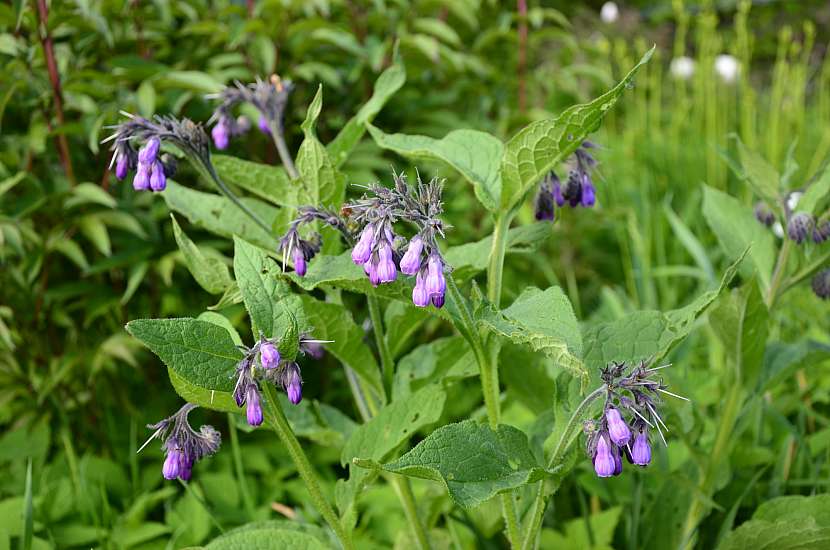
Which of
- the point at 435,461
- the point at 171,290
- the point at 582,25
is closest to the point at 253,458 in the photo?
the point at 171,290

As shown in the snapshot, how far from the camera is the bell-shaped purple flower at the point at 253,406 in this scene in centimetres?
127

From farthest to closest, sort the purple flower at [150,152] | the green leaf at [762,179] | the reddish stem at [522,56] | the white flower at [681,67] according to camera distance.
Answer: the white flower at [681,67], the reddish stem at [522,56], the green leaf at [762,179], the purple flower at [150,152]

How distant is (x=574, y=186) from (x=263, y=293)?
2.17ft

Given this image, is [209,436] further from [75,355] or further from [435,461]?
[75,355]

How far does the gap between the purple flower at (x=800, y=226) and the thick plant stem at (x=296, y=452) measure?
111 cm

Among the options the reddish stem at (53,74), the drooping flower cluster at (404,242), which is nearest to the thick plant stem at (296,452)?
the drooping flower cluster at (404,242)

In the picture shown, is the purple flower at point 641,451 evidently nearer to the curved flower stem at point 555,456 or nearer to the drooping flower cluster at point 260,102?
the curved flower stem at point 555,456

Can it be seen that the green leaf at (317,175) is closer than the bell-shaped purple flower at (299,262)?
No

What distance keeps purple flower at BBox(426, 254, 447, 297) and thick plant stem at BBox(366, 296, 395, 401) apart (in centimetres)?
39

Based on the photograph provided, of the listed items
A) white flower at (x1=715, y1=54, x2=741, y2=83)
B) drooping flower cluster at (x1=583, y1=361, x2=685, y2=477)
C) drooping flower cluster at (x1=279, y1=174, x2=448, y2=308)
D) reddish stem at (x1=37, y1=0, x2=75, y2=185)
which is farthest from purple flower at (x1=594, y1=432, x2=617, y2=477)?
white flower at (x1=715, y1=54, x2=741, y2=83)

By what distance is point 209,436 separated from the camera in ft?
4.74

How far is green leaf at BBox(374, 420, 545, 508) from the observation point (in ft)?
4.09

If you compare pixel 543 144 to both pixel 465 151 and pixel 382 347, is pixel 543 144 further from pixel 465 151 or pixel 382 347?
pixel 382 347

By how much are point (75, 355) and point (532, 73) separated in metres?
2.36
